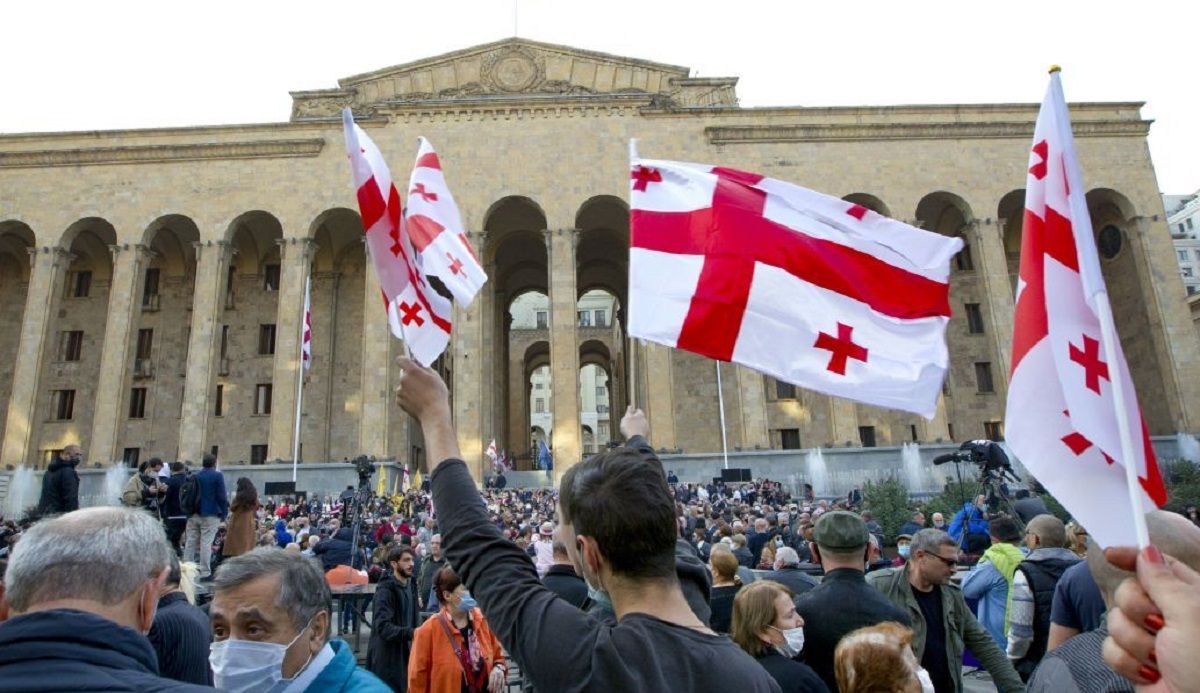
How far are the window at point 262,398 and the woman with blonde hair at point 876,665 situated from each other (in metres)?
31.9

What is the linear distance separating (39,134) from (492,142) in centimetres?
1794

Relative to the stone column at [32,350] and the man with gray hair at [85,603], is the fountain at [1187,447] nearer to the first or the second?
the man with gray hair at [85,603]

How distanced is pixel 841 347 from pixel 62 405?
35.5 meters

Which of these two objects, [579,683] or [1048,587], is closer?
[579,683]

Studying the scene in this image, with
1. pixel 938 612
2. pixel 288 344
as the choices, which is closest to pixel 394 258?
pixel 938 612

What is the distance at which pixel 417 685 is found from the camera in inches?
167

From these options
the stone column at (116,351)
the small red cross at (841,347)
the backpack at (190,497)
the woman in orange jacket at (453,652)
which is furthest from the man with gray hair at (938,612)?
the stone column at (116,351)

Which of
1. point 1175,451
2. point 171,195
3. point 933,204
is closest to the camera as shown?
point 1175,451

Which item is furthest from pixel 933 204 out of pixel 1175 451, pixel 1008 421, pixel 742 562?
pixel 1008 421

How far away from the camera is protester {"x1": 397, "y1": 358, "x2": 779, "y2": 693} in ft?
5.11

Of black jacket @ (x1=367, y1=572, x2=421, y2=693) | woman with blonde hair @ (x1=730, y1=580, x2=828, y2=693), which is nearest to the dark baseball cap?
woman with blonde hair @ (x1=730, y1=580, x2=828, y2=693)

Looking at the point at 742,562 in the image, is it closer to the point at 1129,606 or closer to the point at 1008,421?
the point at 1008,421

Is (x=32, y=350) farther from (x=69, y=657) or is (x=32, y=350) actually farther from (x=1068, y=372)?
(x=1068, y=372)

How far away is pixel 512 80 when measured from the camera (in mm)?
30844
